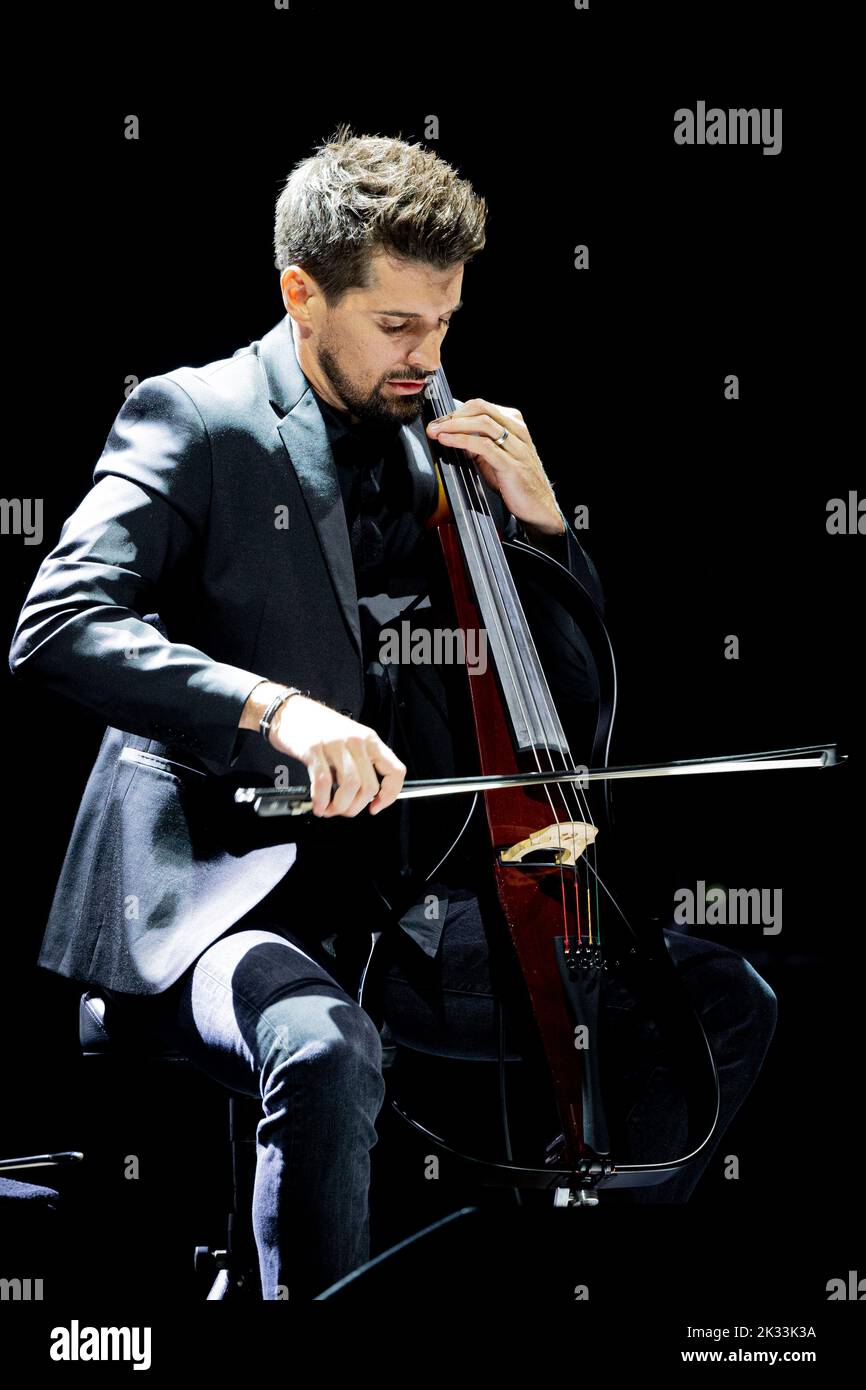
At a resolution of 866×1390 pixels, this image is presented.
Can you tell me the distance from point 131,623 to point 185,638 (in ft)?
0.78

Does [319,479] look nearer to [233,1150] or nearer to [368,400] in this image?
[368,400]

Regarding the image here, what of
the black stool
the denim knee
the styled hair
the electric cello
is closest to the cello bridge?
the electric cello

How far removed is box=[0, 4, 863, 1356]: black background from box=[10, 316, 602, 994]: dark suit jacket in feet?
1.49

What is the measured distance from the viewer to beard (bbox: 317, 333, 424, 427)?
1.90 metres

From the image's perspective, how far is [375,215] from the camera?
1825mm

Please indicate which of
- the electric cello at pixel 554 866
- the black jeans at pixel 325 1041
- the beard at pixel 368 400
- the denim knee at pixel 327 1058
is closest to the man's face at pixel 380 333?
the beard at pixel 368 400

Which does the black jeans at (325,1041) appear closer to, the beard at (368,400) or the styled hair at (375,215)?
the beard at (368,400)

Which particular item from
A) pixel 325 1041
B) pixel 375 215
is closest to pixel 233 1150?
pixel 325 1041

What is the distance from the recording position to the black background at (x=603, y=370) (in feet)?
7.42

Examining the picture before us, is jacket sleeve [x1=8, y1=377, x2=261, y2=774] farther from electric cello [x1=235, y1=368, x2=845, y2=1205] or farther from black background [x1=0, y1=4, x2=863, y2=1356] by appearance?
black background [x1=0, y1=4, x2=863, y2=1356]

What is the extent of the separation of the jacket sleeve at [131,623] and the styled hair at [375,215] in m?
0.32
